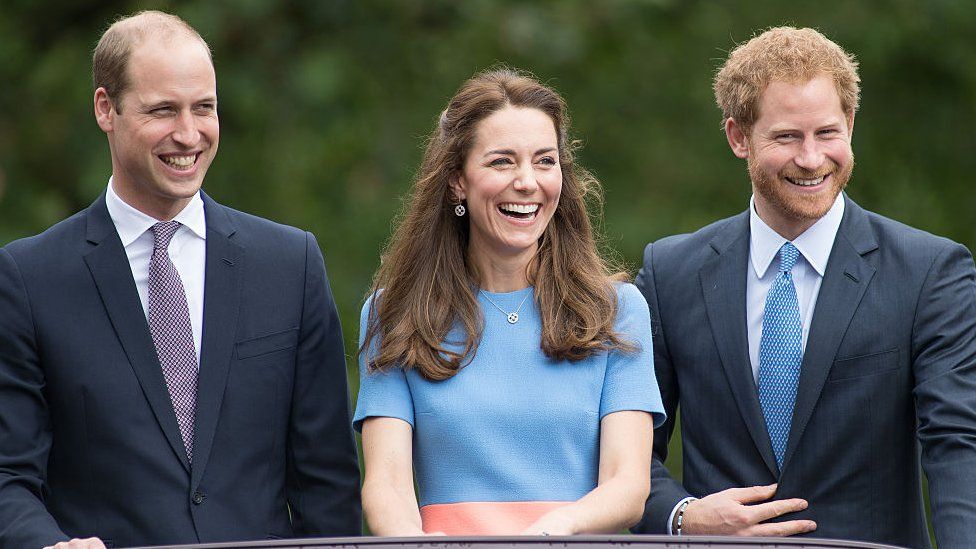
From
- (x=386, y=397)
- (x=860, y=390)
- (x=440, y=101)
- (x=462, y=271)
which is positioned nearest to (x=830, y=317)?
(x=860, y=390)

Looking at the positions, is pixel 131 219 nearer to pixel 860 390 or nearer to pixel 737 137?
pixel 737 137

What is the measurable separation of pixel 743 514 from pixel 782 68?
1.06 m

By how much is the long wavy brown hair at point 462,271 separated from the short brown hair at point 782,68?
0.44 m

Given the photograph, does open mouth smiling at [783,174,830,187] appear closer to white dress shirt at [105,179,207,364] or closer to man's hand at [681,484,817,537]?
man's hand at [681,484,817,537]

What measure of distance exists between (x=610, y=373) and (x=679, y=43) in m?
6.33

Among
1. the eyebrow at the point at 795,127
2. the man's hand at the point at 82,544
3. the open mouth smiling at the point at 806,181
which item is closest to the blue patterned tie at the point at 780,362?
the open mouth smiling at the point at 806,181

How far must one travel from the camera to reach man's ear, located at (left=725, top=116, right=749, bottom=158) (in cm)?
455

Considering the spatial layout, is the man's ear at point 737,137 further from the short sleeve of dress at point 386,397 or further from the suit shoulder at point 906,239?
the short sleeve of dress at point 386,397

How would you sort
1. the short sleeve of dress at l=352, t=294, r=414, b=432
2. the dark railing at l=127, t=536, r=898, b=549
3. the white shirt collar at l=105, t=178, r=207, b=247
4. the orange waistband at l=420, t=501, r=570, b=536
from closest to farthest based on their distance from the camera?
the dark railing at l=127, t=536, r=898, b=549 < the orange waistband at l=420, t=501, r=570, b=536 < the short sleeve of dress at l=352, t=294, r=414, b=432 < the white shirt collar at l=105, t=178, r=207, b=247

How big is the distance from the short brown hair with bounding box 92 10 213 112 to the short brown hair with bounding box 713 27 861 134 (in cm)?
130

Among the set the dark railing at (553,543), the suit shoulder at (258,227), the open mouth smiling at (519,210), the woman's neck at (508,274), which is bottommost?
the dark railing at (553,543)

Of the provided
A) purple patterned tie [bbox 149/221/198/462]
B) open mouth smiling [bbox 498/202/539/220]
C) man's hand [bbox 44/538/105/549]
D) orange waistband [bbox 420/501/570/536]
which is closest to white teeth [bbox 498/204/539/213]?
open mouth smiling [bbox 498/202/539/220]

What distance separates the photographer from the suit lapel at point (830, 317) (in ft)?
14.1

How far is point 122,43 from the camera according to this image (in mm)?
4227
